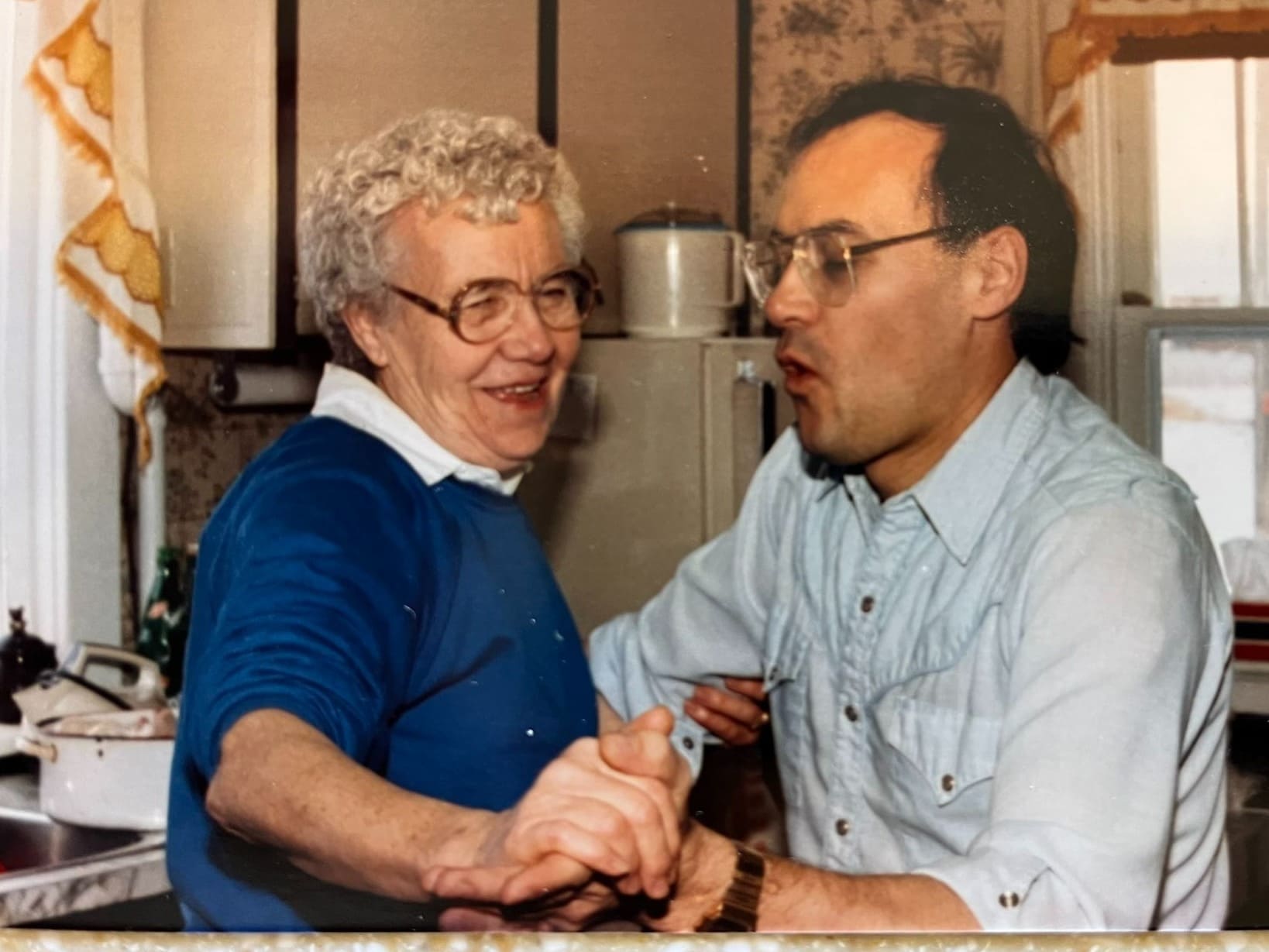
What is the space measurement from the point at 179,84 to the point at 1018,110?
613mm

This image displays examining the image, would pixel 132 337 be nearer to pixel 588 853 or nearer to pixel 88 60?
pixel 88 60

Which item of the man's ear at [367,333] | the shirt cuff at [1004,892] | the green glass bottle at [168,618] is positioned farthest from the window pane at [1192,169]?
the green glass bottle at [168,618]

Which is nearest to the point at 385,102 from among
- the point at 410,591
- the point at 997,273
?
the point at 410,591

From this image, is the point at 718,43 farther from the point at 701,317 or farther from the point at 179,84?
the point at 179,84

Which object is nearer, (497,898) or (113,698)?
(497,898)

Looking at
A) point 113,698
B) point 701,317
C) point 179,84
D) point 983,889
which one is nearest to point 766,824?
point 983,889

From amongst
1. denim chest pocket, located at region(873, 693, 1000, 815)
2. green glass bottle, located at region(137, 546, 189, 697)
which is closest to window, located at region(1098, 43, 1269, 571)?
denim chest pocket, located at region(873, 693, 1000, 815)

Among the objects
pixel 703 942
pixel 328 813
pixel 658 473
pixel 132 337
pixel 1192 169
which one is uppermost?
pixel 1192 169

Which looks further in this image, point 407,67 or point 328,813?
point 407,67

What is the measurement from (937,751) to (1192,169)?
17.8 inches

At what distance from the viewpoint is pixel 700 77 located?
97cm

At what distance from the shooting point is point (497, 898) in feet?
3.04

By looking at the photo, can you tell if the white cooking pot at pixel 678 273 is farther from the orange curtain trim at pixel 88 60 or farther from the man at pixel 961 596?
the orange curtain trim at pixel 88 60

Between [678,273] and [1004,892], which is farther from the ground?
[678,273]
